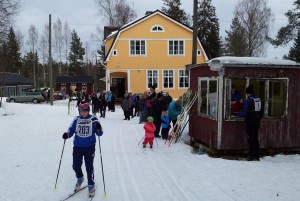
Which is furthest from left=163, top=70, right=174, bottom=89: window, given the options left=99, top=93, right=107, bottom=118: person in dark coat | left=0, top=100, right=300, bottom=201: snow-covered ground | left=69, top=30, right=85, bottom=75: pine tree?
left=69, top=30, right=85, bottom=75: pine tree

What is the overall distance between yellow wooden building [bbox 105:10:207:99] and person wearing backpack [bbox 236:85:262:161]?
73.0 feet

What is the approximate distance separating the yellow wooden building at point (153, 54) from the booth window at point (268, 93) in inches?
844

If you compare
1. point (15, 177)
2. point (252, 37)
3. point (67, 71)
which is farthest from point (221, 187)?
point (67, 71)

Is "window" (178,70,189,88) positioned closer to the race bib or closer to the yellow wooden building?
the yellow wooden building

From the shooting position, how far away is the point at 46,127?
13438 millimetres

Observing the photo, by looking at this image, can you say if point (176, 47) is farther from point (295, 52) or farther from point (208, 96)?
point (208, 96)

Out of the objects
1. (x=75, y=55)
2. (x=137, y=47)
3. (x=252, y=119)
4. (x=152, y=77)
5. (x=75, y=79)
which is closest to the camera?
(x=252, y=119)

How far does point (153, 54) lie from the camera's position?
3098cm

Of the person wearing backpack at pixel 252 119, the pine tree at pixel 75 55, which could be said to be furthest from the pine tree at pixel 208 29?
the person wearing backpack at pixel 252 119

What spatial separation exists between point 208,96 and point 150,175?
148 inches

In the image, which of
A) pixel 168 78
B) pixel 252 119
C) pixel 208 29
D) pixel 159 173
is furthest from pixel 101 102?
pixel 208 29

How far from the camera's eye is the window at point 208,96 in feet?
30.9

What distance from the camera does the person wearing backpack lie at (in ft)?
27.6

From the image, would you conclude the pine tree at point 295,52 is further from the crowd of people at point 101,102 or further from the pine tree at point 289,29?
the crowd of people at point 101,102
